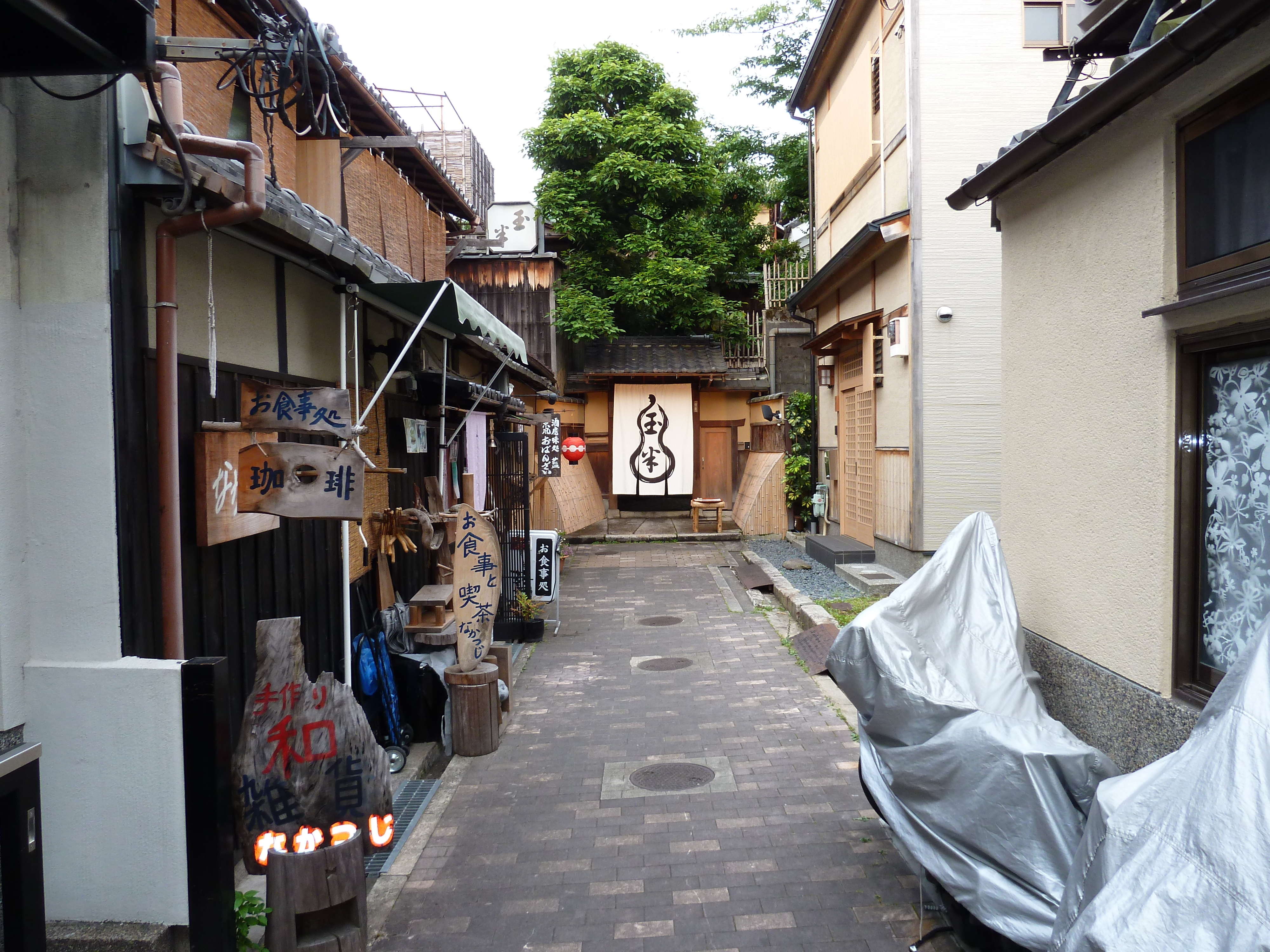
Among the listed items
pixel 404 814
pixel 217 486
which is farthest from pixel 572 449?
pixel 217 486

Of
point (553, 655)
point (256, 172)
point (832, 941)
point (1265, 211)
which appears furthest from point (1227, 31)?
point (553, 655)

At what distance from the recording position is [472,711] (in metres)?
7.85

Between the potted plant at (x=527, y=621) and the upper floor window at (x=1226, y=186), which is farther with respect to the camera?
the potted plant at (x=527, y=621)

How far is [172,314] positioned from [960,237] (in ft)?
38.0

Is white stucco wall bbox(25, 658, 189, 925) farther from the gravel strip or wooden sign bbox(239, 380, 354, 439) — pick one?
the gravel strip

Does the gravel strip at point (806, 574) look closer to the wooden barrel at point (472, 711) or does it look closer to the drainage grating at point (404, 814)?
the wooden barrel at point (472, 711)

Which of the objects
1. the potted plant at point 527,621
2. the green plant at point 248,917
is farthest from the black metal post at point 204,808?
the potted plant at point 527,621

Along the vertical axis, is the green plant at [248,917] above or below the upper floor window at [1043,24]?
below

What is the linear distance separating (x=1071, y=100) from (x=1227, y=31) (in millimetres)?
1543

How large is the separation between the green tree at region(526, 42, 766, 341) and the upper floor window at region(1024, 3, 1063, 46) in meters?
13.0

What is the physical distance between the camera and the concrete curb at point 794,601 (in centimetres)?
1155

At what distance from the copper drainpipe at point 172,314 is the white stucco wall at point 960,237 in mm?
10599

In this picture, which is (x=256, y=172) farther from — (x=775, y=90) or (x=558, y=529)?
(x=775, y=90)

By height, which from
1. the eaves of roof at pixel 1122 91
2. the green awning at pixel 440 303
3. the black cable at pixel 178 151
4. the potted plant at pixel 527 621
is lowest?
the potted plant at pixel 527 621
